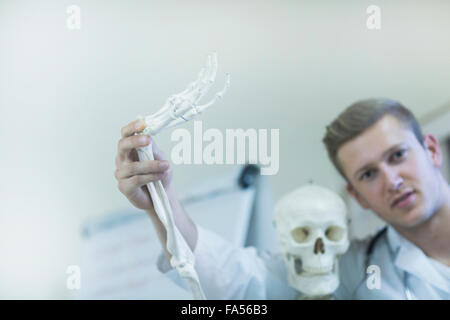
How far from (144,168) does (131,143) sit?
0.06 metres

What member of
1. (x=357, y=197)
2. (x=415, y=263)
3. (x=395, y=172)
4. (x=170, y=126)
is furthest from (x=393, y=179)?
(x=170, y=126)

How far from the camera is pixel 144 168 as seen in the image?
108 centimetres

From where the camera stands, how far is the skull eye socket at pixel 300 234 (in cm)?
129

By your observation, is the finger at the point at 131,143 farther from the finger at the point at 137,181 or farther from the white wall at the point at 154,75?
the white wall at the point at 154,75

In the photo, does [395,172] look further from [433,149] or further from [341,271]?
[341,271]

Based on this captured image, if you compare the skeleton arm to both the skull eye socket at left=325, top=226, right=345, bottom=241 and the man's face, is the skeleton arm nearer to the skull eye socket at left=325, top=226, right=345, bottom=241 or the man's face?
the skull eye socket at left=325, top=226, right=345, bottom=241

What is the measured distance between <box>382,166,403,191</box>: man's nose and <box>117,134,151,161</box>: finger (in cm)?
66

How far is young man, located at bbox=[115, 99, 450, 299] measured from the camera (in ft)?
4.34

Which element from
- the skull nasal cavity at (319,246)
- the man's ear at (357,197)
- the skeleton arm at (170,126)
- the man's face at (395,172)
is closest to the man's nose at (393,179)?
the man's face at (395,172)

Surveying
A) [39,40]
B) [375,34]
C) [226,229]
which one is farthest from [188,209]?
[375,34]

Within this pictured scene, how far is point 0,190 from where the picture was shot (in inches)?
55.7
